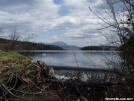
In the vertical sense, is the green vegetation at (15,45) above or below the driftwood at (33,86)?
above

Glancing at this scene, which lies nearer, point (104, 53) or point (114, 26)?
point (114, 26)

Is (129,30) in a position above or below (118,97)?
above

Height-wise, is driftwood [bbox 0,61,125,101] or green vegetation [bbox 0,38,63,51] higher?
green vegetation [bbox 0,38,63,51]

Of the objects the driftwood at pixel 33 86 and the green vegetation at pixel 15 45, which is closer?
the driftwood at pixel 33 86

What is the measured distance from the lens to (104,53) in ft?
14.8

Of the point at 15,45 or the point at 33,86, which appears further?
the point at 15,45

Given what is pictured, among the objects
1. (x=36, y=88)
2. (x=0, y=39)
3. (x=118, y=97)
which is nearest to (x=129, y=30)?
(x=118, y=97)

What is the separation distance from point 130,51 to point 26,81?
4.41 m

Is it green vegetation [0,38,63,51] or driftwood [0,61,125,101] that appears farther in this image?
green vegetation [0,38,63,51]

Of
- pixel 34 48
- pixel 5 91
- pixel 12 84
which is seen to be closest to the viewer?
pixel 5 91

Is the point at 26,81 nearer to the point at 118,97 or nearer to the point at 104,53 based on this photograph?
the point at 104,53

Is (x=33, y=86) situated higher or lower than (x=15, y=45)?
lower

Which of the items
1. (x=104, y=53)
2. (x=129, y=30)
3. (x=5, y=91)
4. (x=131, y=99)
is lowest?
(x=5, y=91)

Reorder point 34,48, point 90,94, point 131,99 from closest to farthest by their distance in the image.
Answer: point 131,99 < point 90,94 < point 34,48
